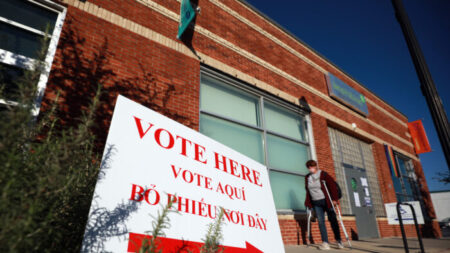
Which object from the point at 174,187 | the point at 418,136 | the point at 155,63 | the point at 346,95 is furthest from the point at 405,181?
the point at 174,187

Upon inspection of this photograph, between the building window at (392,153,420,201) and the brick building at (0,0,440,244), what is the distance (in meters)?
0.27

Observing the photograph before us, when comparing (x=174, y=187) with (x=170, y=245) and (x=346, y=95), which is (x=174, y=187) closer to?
(x=170, y=245)

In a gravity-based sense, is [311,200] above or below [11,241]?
above

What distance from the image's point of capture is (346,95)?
377 inches

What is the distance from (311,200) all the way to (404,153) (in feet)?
33.5

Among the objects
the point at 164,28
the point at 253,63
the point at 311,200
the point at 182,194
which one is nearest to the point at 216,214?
the point at 182,194

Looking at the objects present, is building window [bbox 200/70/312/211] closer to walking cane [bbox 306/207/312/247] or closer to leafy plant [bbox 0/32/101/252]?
walking cane [bbox 306/207/312/247]

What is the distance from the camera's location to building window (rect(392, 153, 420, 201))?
36.0 ft

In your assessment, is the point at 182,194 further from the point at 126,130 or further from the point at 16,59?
the point at 16,59

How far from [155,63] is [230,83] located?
6.37 feet

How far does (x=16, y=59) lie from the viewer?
3293 mm

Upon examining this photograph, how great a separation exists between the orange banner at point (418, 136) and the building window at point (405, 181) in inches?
57.0

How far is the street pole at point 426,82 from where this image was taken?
369 centimetres

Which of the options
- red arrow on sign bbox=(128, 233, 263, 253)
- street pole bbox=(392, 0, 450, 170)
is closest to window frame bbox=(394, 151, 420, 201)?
street pole bbox=(392, 0, 450, 170)
